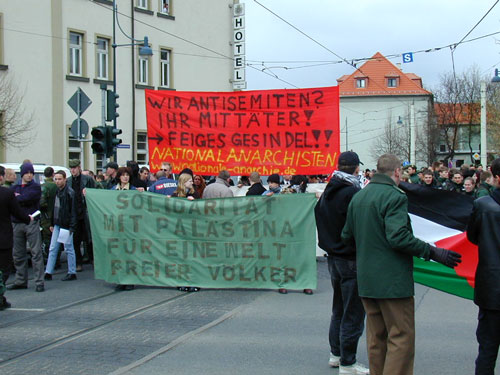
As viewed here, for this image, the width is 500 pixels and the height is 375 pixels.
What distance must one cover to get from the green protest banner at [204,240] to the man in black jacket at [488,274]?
14.7 ft

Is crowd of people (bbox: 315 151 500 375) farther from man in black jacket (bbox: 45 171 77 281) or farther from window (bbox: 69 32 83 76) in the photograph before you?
window (bbox: 69 32 83 76)

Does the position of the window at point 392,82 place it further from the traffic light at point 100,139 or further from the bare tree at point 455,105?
the traffic light at point 100,139

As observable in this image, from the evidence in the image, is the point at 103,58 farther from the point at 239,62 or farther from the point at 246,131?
the point at 246,131

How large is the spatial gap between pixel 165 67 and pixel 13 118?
9.17 m

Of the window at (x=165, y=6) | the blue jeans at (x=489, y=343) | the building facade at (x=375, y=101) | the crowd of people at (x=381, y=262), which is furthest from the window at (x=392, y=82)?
the blue jeans at (x=489, y=343)

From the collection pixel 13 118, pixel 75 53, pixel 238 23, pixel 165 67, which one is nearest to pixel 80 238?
pixel 13 118

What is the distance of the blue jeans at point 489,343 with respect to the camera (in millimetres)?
4840

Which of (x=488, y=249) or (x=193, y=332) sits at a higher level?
(x=488, y=249)

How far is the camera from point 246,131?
10.2 metres

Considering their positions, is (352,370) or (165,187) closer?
(352,370)

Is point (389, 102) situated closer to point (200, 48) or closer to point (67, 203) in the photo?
point (200, 48)

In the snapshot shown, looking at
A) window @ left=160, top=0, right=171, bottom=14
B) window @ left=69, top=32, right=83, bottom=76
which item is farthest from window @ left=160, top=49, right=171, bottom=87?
window @ left=69, top=32, right=83, bottom=76

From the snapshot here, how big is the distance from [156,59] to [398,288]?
26446 millimetres

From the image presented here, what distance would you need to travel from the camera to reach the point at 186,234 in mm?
9727
